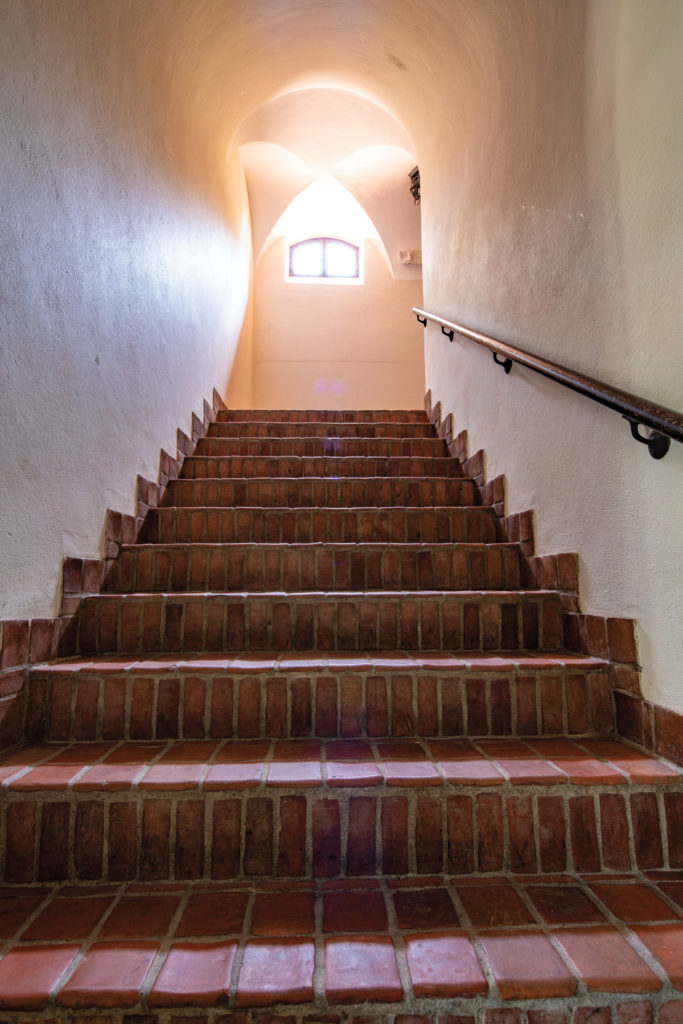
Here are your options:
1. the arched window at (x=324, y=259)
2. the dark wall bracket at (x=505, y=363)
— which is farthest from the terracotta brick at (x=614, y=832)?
the arched window at (x=324, y=259)

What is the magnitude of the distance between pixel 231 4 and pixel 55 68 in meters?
1.80

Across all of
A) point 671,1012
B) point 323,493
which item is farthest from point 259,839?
point 323,493

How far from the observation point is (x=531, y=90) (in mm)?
1998

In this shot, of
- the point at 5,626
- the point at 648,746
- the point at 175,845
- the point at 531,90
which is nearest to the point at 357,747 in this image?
the point at 175,845

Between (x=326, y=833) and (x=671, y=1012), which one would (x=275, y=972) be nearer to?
(x=326, y=833)

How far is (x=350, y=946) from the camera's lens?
2.89ft

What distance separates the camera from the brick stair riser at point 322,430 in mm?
3234

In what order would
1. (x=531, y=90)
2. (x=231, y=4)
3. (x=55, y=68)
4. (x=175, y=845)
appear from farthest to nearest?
(x=231, y=4) → (x=531, y=90) → (x=55, y=68) → (x=175, y=845)

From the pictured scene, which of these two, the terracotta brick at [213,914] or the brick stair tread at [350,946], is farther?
the terracotta brick at [213,914]

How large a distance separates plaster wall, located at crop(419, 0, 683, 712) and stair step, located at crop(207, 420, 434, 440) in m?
0.87

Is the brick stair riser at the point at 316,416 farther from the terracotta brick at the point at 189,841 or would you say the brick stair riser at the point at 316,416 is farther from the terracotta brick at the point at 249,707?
the terracotta brick at the point at 189,841

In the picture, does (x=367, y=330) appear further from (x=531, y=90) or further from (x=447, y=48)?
(x=531, y=90)

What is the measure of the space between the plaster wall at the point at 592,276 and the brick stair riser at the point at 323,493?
33 centimetres

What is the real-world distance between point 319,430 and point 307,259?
4.38 m
